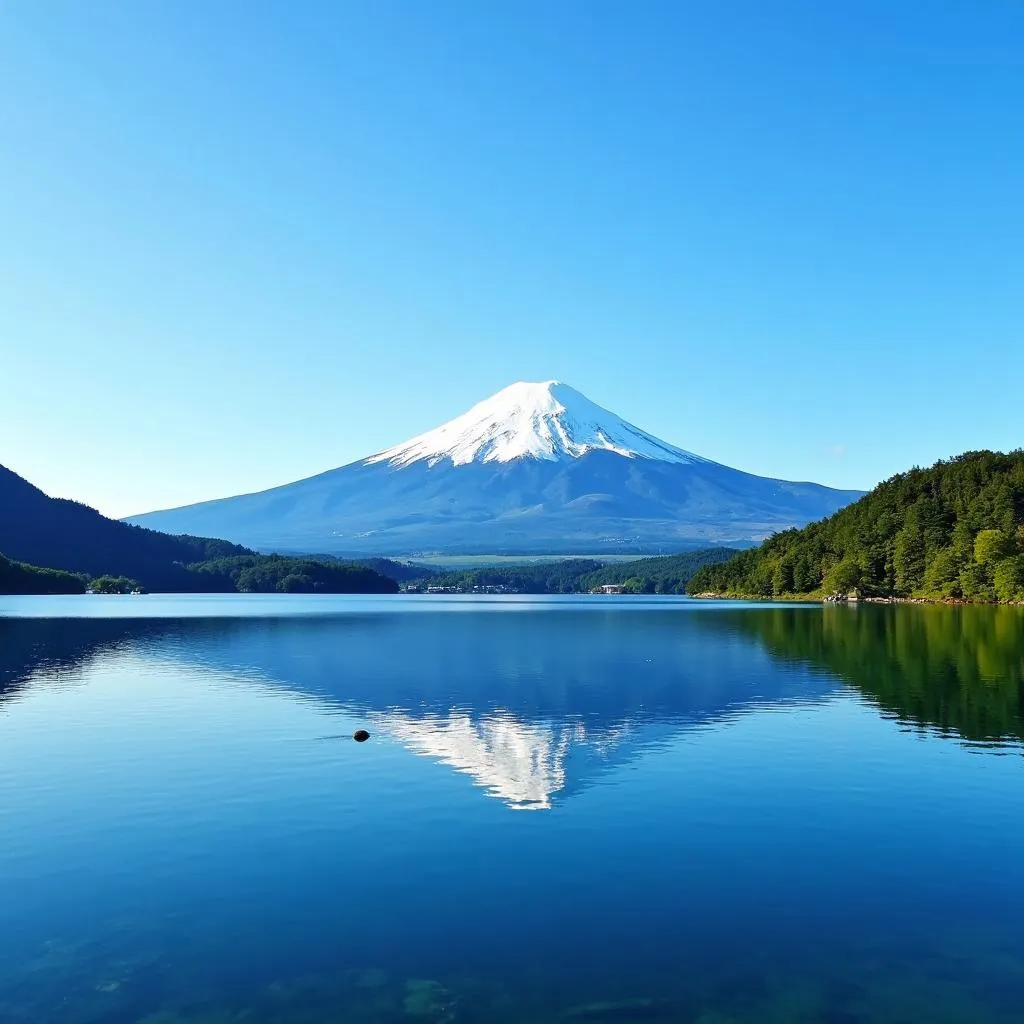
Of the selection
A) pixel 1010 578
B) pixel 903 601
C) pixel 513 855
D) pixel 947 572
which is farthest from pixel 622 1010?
pixel 903 601

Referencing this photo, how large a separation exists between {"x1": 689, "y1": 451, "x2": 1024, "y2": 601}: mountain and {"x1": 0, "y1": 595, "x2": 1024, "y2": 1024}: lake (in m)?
104

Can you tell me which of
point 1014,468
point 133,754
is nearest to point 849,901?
point 133,754

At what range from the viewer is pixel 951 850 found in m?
22.2

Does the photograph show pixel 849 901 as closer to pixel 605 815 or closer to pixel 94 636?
pixel 605 815

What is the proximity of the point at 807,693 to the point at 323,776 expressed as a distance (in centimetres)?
2821

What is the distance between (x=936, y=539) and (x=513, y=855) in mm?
158167

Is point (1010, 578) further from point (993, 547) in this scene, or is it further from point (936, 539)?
point (936, 539)

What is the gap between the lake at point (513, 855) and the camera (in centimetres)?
1470

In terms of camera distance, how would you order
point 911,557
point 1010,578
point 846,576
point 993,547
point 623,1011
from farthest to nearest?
point 846,576
point 911,557
point 993,547
point 1010,578
point 623,1011

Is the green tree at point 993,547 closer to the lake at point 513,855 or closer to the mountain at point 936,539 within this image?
the mountain at point 936,539

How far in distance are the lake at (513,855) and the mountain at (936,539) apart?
104 m

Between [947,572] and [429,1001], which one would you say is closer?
[429,1001]

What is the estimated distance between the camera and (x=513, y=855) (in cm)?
2147

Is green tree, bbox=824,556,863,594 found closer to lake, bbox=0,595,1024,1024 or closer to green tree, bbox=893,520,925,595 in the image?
green tree, bbox=893,520,925,595
